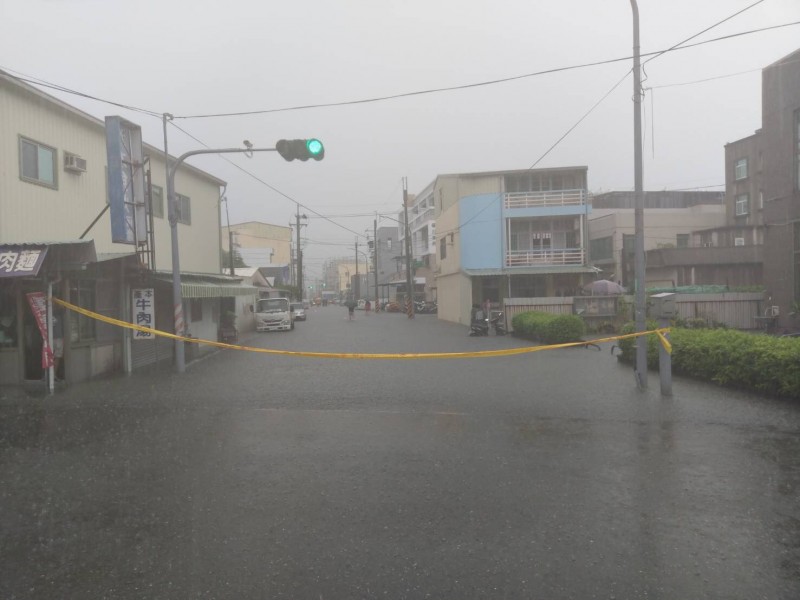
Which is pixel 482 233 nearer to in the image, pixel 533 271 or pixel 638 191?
Result: pixel 533 271

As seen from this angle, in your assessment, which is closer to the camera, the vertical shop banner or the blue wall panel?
the vertical shop banner

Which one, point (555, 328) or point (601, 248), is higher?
point (601, 248)

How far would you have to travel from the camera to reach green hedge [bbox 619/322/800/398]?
9086mm

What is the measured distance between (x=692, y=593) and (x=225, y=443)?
5.22 metres

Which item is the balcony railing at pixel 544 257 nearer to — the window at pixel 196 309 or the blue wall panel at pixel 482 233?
the blue wall panel at pixel 482 233

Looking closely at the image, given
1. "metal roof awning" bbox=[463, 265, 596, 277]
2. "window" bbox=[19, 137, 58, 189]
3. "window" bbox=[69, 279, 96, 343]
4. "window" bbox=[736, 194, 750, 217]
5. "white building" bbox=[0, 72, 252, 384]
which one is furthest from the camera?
"window" bbox=[736, 194, 750, 217]

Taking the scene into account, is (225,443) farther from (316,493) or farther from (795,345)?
(795,345)

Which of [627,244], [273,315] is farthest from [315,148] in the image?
[627,244]

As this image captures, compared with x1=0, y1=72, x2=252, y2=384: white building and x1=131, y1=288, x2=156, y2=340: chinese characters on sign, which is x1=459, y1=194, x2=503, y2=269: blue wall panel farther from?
x1=131, y1=288, x2=156, y2=340: chinese characters on sign

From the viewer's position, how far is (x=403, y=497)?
5.08 metres

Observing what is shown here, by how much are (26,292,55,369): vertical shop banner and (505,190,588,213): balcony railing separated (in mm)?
26990

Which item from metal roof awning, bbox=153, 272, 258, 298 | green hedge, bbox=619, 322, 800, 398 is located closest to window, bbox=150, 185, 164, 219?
metal roof awning, bbox=153, 272, 258, 298

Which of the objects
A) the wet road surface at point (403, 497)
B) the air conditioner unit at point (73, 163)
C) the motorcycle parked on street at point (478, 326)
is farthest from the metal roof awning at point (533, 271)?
the wet road surface at point (403, 497)

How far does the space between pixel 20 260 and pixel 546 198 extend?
28724 mm
